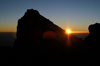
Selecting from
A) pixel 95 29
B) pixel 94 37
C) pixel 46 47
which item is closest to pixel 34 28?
pixel 46 47

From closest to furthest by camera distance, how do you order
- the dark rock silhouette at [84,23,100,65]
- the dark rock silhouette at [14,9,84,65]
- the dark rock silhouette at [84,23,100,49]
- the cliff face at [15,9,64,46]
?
the dark rock silhouette at [14,9,84,65]
the dark rock silhouette at [84,23,100,65]
the cliff face at [15,9,64,46]
the dark rock silhouette at [84,23,100,49]

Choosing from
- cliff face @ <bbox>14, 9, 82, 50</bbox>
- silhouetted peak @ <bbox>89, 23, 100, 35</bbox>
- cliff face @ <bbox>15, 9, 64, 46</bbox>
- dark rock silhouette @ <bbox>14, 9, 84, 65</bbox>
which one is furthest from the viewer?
silhouetted peak @ <bbox>89, 23, 100, 35</bbox>

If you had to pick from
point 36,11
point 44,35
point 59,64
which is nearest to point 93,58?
point 59,64

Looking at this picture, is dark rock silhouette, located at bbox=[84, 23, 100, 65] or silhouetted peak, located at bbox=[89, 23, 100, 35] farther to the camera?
silhouetted peak, located at bbox=[89, 23, 100, 35]

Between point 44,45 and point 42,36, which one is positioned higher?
point 42,36

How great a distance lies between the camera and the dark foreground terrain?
10.3 m

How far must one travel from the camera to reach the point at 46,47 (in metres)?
11.6

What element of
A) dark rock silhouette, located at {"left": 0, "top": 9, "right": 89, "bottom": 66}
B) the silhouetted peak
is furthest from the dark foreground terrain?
the silhouetted peak

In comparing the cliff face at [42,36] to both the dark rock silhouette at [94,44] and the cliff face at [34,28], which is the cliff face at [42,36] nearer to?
the cliff face at [34,28]

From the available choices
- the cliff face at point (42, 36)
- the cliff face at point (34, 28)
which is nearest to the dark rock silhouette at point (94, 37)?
the cliff face at point (42, 36)

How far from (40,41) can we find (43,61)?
3069 millimetres

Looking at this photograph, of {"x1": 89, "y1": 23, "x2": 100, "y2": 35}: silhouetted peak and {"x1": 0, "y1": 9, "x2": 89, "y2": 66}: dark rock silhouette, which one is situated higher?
{"x1": 89, "y1": 23, "x2": 100, "y2": 35}: silhouetted peak

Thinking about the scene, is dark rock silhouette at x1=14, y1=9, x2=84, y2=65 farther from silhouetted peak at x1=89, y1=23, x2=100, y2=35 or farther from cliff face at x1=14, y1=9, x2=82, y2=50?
silhouetted peak at x1=89, y1=23, x2=100, y2=35

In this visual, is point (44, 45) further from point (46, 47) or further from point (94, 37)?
point (94, 37)
